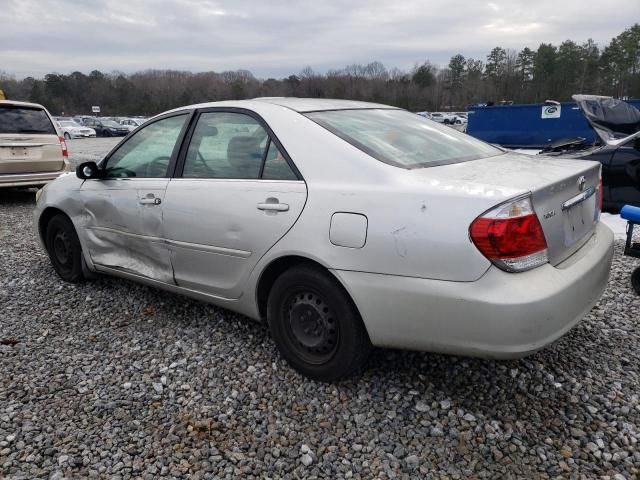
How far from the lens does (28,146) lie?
8430 millimetres

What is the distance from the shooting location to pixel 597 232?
2.92 meters

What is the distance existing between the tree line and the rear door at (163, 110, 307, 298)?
52786mm

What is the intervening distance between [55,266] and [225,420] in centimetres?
293

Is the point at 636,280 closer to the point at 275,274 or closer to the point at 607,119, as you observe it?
the point at 275,274

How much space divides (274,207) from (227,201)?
38cm

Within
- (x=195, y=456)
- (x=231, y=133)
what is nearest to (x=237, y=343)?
(x=195, y=456)

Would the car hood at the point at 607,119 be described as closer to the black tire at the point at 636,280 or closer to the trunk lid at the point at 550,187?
the black tire at the point at 636,280

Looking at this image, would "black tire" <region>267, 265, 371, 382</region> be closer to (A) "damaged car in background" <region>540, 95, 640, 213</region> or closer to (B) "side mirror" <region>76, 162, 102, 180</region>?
(B) "side mirror" <region>76, 162, 102, 180</region>

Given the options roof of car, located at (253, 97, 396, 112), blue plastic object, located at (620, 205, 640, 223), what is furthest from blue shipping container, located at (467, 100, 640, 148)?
roof of car, located at (253, 97, 396, 112)

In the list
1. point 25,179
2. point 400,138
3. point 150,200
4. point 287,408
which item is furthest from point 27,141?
point 287,408

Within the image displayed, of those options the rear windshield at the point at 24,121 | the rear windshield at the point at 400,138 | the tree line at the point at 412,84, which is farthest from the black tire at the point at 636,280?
the tree line at the point at 412,84

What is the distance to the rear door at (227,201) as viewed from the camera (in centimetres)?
277

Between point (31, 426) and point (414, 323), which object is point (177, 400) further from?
point (414, 323)

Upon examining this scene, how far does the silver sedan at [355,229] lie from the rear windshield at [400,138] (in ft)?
0.05
